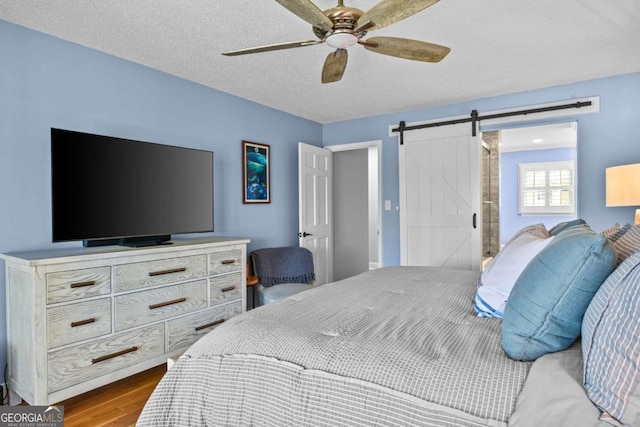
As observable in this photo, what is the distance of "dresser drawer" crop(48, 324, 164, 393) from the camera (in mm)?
2107

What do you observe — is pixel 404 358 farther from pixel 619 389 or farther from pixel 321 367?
pixel 619 389

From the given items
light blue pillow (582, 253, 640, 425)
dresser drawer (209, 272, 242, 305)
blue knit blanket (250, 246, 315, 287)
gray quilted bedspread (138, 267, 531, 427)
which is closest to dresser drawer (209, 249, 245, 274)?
dresser drawer (209, 272, 242, 305)

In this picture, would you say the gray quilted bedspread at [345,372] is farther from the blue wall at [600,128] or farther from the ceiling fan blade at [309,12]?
the blue wall at [600,128]

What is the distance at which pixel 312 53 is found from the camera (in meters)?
2.82

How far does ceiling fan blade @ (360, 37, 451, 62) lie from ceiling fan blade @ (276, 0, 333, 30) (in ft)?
1.01

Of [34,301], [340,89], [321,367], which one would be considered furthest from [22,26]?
[321,367]

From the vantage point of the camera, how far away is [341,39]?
1901 millimetres

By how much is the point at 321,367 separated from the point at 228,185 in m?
2.93

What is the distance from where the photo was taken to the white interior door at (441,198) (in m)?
4.12

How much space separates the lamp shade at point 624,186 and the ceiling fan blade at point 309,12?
99.8 inches

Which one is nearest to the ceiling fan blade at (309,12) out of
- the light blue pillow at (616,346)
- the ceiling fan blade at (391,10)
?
the ceiling fan blade at (391,10)

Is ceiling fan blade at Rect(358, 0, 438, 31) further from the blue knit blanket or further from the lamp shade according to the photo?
the blue knit blanket

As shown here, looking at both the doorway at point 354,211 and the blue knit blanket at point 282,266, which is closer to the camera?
the blue knit blanket at point 282,266

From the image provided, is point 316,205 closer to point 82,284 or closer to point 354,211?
point 354,211
